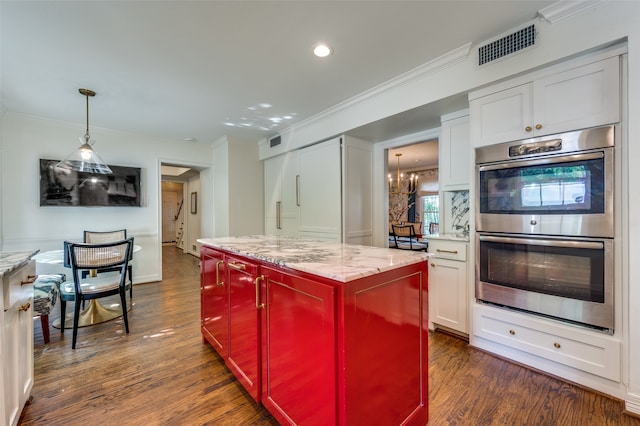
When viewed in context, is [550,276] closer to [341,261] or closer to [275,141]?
[341,261]

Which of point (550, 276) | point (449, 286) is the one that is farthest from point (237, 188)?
point (550, 276)

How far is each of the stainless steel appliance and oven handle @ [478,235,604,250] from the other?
0.06 metres

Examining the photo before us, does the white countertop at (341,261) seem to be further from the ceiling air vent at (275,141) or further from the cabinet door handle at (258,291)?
the ceiling air vent at (275,141)

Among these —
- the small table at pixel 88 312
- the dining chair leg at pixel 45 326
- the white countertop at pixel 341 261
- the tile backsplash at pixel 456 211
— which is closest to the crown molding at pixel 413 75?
the tile backsplash at pixel 456 211

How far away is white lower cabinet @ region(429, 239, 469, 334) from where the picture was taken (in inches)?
95.1

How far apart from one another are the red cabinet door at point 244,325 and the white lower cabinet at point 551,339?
181cm

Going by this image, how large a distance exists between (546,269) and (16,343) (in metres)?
3.27

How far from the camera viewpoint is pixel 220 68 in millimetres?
2514

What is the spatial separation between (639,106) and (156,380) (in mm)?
3469

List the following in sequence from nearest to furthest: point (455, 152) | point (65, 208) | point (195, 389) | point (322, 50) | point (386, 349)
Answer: point (386, 349)
point (195, 389)
point (322, 50)
point (455, 152)
point (65, 208)

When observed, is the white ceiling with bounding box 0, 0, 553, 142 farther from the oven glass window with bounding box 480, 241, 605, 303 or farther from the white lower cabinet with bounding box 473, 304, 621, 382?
the white lower cabinet with bounding box 473, 304, 621, 382

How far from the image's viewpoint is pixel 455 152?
8.93 ft

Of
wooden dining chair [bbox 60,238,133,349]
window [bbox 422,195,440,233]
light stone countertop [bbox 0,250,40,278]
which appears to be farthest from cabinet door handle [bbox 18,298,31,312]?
window [bbox 422,195,440,233]

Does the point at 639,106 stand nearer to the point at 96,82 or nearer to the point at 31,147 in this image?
the point at 96,82
